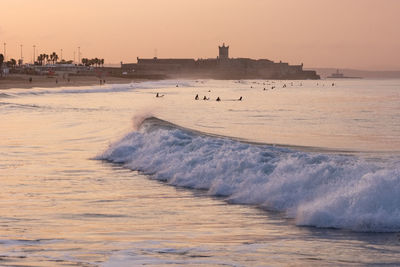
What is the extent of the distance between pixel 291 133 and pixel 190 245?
84.6 ft

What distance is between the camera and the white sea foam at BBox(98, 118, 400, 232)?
1144cm

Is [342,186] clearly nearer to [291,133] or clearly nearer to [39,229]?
[39,229]

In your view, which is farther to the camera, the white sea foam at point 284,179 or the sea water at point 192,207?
Result: the white sea foam at point 284,179

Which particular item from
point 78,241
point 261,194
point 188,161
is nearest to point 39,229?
point 78,241

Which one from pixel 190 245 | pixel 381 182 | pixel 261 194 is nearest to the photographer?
pixel 190 245

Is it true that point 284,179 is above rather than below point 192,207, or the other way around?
above

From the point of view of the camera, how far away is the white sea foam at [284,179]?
11438 millimetres

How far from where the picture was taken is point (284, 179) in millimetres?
14453

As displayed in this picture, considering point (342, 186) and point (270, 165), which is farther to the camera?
point (270, 165)

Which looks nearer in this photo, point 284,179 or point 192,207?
point 192,207

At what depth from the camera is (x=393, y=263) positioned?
868 cm

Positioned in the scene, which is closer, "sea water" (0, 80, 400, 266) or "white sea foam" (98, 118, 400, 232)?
"sea water" (0, 80, 400, 266)

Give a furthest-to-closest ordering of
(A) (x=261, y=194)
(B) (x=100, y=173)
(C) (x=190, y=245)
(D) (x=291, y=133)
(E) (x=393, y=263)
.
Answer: (D) (x=291, y=133) < (B) (x=100, y=173) < (A) (x=261, y=194) < (C) (x=190, y=245) < (E) (x=393, y=263)

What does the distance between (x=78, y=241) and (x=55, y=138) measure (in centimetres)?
1877
